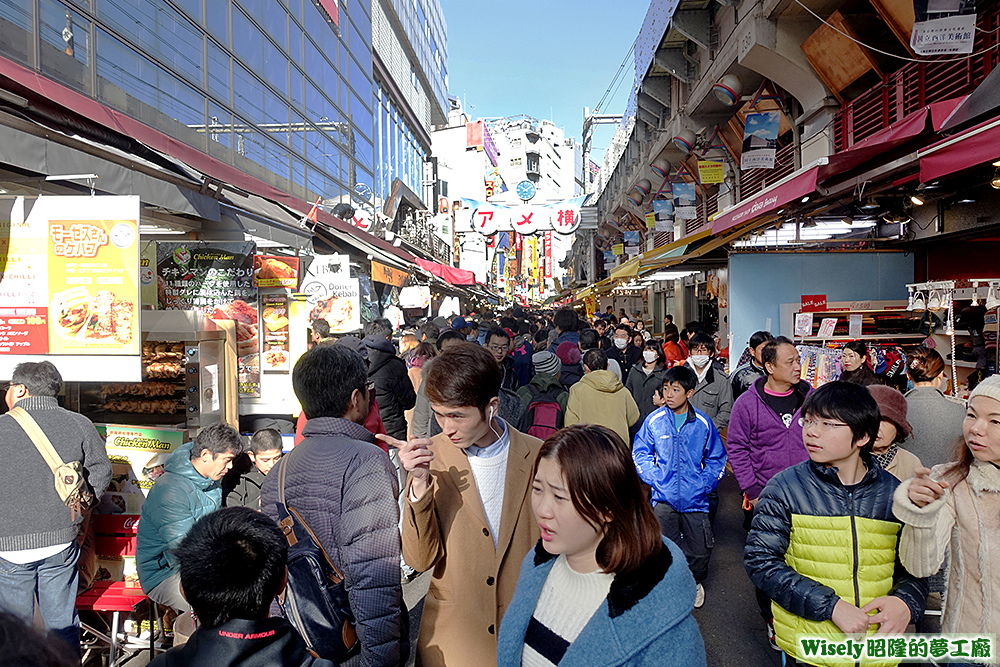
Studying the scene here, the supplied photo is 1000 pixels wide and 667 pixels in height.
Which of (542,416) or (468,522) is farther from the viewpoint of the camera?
(542,416)

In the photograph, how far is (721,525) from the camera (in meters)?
6.55

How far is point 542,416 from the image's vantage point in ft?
17.6

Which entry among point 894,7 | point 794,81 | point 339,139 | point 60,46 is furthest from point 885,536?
point 339,139

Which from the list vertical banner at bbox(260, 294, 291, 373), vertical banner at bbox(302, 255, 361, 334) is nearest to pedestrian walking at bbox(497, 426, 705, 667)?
vertical banner at bbox(260, 294, 291, 373)

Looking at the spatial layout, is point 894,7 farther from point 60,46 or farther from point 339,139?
point 339,139

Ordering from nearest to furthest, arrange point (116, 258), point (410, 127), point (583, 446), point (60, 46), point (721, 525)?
point (583, 446)
point (116, 258)
point (721, 525)
point (60, 46)
point (410, 127)

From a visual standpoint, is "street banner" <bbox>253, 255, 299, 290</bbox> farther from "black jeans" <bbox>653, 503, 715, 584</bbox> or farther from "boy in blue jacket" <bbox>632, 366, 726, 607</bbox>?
"black jeans" <bbox>653, 503, 715, 584</bbox>

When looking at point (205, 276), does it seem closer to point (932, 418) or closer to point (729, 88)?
point (932, 418)

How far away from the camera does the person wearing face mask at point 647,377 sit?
23.2 ft

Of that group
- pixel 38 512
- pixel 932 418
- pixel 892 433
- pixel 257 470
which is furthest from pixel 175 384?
pixel 932 418

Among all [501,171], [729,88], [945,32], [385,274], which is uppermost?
[501,171]

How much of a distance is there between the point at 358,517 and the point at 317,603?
37 centimetres

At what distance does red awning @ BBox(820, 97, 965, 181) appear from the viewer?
4.59 m

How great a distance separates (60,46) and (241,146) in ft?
20.5
